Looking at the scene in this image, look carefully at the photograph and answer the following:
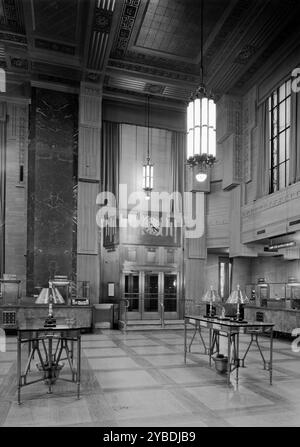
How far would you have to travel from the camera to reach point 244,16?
10.4 m

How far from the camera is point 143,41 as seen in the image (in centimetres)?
1186

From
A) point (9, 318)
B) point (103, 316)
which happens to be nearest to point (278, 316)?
point (103, 316)

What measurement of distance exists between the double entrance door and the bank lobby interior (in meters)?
0.05

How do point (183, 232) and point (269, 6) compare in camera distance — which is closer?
point (269, 6)

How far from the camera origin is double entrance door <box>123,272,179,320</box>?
1447 cm

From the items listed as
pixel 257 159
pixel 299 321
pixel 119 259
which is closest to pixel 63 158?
pixel 119 259

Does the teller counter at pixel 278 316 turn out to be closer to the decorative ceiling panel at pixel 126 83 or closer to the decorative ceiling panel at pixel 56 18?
the decorative ceiling panel at pixel 126 83

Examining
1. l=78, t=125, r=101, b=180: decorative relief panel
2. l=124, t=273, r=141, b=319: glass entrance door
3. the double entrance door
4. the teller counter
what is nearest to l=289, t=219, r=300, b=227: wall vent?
the teller counter

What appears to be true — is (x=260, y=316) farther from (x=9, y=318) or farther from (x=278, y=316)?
(x=9, y=318)

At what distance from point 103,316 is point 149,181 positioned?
4.61m

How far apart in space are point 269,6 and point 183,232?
→ 8018mm
